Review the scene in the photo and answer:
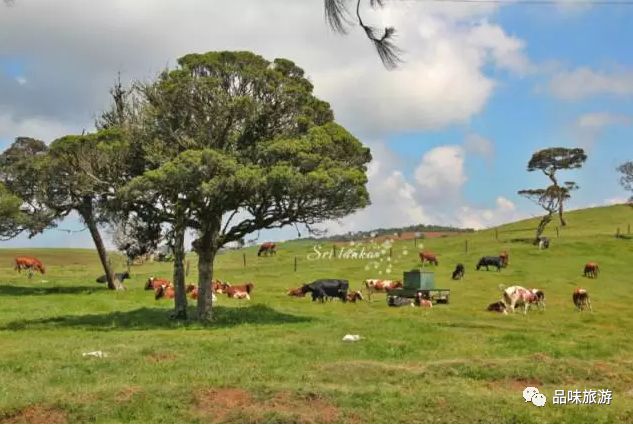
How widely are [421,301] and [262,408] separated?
24.0m

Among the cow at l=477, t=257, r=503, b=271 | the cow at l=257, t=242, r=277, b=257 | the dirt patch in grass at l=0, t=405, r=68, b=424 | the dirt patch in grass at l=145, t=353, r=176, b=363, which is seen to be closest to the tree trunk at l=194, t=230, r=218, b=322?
the dirt patch in grass at l=145, t=353, r=176, b=363

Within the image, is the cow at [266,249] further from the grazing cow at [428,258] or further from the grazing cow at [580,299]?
the grazing cow at [580,299]

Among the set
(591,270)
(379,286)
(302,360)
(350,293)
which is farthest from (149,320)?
(591,270)

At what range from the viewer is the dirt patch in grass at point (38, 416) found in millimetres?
10102

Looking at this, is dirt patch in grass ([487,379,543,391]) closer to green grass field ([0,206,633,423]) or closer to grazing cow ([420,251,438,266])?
green grass field ([0,206,633,423])

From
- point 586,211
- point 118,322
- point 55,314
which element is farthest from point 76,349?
point 586,211

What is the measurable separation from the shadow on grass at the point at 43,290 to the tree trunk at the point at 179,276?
1220 centimetres

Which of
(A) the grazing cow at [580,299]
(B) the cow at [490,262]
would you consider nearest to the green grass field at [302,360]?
(A) the grazing cow at [580,299]

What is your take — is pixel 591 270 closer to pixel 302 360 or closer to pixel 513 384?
pixel 302 360

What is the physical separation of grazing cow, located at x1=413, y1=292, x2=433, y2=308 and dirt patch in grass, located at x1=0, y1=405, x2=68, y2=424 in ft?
78.8

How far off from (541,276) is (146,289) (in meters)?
25.2

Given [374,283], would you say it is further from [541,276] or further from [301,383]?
[301,383]

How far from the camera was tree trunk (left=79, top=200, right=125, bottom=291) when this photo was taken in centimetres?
4072

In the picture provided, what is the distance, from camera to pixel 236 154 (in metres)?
25.4
